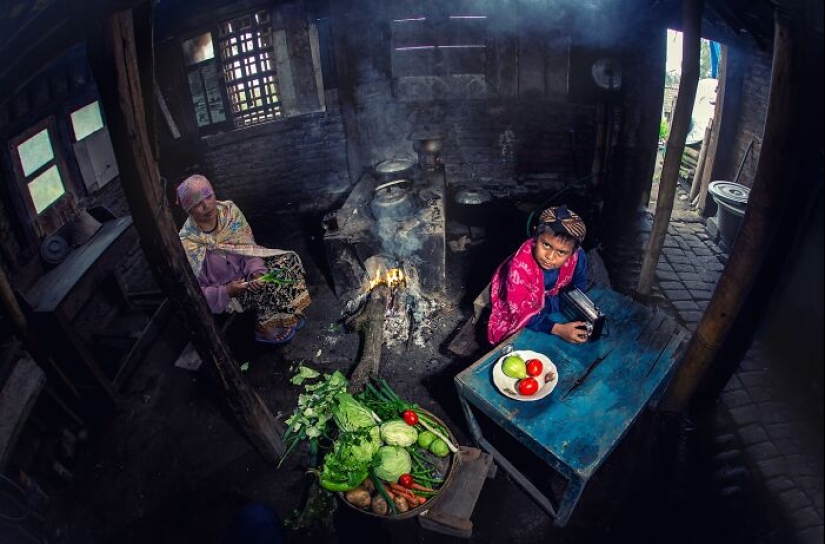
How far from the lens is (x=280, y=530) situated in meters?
3.55

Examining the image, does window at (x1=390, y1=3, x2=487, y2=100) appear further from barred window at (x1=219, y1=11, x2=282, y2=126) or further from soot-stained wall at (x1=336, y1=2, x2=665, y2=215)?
barred window at (x1=219, y1=11, x2=282, y2=126)

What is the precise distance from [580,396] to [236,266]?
14.1 ft

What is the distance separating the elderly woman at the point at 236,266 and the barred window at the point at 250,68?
3656 mm

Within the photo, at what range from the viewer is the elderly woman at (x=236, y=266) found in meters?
5.28

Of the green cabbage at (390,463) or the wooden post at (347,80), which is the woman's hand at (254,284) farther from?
the wooden post at (347,80)

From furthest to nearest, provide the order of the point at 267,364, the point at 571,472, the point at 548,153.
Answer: the point at 548,153
the point at 267,364
the point at 571,472

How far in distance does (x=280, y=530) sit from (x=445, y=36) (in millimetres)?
8036

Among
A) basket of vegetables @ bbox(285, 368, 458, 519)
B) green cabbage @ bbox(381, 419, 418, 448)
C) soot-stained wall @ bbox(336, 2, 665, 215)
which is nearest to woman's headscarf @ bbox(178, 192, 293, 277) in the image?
basket of vegetables @ bbox(285, 368, 458, 519)

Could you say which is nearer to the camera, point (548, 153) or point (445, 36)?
point (445, 36)

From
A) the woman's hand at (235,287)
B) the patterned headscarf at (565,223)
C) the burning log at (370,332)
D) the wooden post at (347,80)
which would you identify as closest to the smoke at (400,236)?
the burning log at (370,332)

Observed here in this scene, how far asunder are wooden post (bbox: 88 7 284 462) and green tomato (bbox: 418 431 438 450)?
1.69 metres

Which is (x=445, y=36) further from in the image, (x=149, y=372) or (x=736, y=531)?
(x=736, y=531)

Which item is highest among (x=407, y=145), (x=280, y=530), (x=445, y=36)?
(x=445, y=36)

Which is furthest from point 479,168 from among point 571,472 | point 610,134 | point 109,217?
point 571,472
